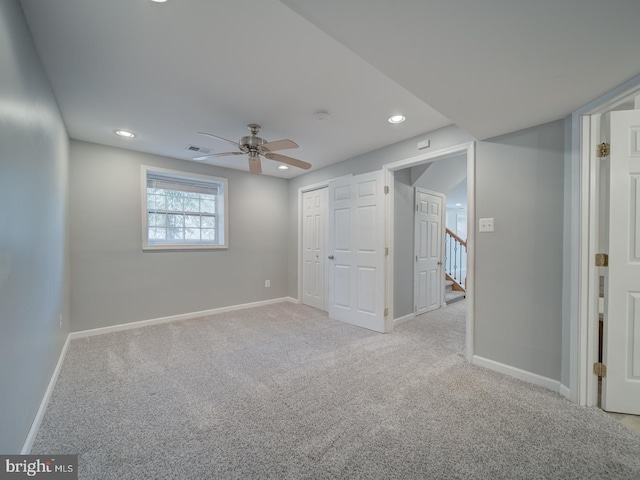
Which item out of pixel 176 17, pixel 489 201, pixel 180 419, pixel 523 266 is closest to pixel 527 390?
pixel 523 266

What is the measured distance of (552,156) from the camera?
2.12 metres

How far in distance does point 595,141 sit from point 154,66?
3.24m

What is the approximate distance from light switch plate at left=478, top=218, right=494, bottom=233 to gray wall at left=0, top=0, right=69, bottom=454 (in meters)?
3.34

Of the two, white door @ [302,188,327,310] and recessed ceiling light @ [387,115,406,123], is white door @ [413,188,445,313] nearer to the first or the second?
white door @ [302,188,327,310]

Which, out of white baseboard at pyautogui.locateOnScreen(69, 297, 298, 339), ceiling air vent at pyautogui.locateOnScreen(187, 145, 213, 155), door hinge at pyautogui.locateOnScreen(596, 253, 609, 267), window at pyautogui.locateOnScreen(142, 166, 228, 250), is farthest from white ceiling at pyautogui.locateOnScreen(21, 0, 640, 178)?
white baseboard at pyautogui.locateOnScreen(69, 297, 298, 339)

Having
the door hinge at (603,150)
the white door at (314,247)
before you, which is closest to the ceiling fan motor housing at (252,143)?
the white door at (314,247)

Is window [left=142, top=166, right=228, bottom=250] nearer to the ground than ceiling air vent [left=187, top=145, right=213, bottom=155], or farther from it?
nearer to the ground

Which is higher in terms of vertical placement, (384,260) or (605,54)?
(605,54)

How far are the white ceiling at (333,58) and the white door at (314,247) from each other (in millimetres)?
2019

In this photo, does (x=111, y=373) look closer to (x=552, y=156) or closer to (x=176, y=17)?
(x=176, y=17)

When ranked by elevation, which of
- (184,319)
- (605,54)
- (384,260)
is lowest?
(184,319)

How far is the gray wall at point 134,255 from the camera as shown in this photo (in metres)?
3.27

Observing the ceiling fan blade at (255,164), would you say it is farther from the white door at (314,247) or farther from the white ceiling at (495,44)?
the white door at (314,247)

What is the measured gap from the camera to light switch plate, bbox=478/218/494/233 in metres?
2.47
